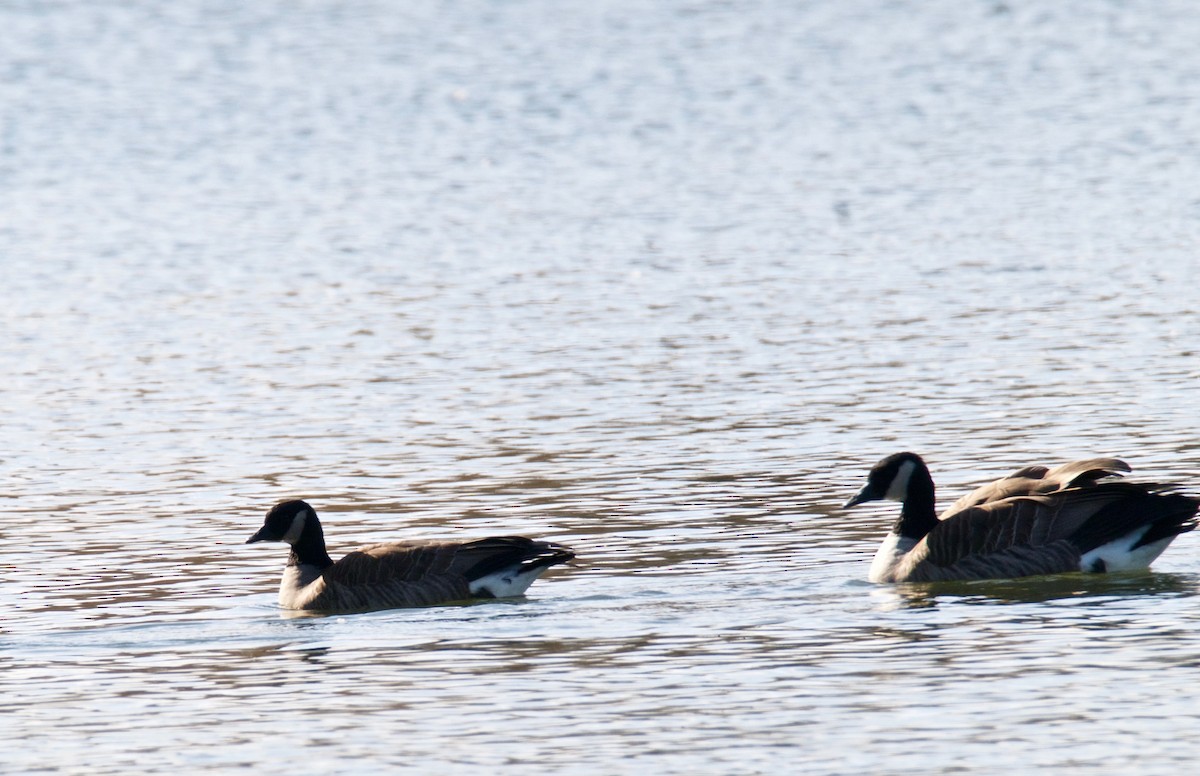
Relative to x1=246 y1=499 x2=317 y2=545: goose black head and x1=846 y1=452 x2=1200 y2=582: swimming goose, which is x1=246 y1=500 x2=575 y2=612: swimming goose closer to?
x1=246 y1=499 x2=317 y2=545: goose black head

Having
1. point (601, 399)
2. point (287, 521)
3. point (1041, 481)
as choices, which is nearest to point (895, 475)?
point (1041, 481)

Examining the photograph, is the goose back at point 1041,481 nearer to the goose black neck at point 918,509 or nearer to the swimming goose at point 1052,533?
the swimming goose at point 1052,533

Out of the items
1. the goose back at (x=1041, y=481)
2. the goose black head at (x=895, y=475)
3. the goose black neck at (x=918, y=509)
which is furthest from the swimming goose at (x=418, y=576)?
the goose back at (x=1041, y=481)

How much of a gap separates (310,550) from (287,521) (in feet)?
1.05

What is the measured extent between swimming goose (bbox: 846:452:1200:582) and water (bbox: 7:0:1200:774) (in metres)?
0.27

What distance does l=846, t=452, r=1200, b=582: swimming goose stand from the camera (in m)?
15.8

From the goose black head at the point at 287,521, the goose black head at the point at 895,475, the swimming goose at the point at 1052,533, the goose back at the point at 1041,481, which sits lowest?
the swimming goose at the point at 1052,533

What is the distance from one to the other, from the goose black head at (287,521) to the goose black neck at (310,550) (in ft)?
0.17

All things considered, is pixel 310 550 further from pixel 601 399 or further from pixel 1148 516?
pixel 601 399

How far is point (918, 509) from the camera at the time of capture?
16.7 m

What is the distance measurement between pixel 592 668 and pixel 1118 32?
52.8 m

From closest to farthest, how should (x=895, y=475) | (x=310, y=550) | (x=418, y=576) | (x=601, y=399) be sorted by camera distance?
1. (x=418, y=576)
2. (x=310, y=550)
3. (x=895, y=475)
4. (x=601, y=399)

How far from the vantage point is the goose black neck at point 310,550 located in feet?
54.0

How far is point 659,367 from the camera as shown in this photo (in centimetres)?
2519
